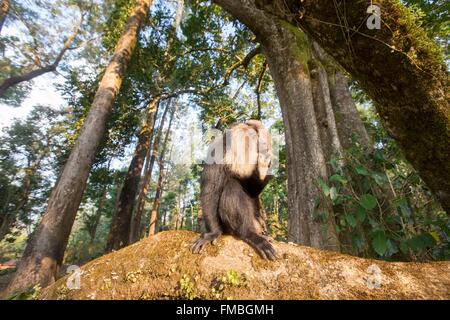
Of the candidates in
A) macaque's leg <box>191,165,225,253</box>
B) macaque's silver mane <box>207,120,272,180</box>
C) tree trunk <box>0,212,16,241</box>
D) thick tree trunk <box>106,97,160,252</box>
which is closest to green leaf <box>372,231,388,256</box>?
macaque's silver mane <box>207,120,272,180</box>

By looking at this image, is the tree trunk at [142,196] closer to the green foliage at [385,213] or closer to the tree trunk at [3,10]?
the tree trunk at [3,10]

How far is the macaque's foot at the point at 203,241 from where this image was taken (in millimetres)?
1660

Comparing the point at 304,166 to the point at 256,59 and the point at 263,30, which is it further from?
the point at 256,59

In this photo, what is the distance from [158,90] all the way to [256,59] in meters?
3.65

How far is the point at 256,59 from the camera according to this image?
9.08 metres

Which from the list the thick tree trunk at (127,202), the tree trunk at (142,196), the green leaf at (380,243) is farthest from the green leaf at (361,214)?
the tree trunk at (142,196)

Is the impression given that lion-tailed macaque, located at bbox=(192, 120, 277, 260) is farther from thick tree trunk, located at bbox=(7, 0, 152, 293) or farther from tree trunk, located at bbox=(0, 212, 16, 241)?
tree trunk, located at bbox=(0, 212, 16, 241)

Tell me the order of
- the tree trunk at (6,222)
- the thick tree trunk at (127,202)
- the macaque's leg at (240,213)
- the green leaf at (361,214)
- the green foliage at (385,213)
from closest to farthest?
1. the macaque's leg at (240,213)
2. the green foliage at (385,213)
3. the green leaf at (361,214)
4. the thick tree trunk at (127,202)
5. the tree trunk at (6,222)

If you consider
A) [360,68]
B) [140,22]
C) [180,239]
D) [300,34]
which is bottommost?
[180,239]

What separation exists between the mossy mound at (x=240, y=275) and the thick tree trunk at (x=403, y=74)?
671 mm

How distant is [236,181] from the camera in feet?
6.94

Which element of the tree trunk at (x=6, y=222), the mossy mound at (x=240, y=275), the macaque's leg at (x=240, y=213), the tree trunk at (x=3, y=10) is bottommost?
the mossy mound at (x=240, y=275)

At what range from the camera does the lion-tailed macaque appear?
1.97 meters
